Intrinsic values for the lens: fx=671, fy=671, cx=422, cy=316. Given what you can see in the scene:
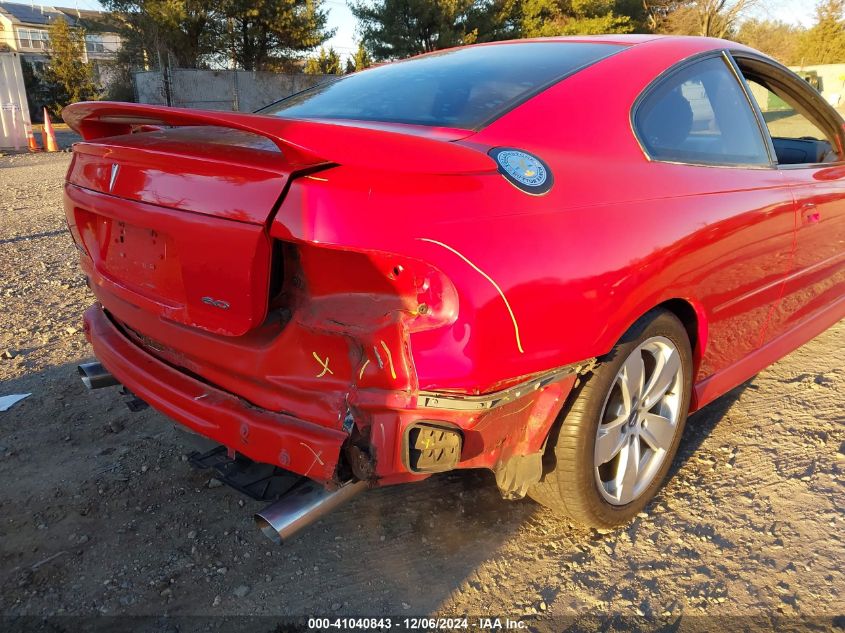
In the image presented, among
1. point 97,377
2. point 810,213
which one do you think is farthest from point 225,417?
point 810,213

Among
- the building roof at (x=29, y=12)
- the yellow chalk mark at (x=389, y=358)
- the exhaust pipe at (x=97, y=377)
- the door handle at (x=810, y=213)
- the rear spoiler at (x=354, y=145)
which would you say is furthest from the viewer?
the building roof at (x=29, y=12)

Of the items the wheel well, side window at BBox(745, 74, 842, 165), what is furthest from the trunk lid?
side window at BBox(745, 74, 842, 165)

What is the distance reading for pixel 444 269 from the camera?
165cm

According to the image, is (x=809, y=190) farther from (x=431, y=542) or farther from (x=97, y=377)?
(x=97, y=377)

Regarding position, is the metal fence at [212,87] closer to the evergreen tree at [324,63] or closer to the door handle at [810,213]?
the evergreen tree at [324,63]

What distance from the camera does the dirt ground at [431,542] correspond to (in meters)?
2.14

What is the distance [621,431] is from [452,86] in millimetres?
1403

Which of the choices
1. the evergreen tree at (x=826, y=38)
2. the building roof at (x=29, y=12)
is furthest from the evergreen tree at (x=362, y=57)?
Result: the building roof at (x=29, y=12)

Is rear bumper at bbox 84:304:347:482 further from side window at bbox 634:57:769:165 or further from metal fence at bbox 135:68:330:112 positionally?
metal fence at bbox 135:68:330:112

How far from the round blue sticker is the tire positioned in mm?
608

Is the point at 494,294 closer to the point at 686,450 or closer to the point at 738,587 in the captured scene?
the point at 738,587

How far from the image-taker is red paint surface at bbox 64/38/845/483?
1.68 meters

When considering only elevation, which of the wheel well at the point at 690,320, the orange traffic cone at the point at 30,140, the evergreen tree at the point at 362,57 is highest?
the evergreen tree at the point at 362,57

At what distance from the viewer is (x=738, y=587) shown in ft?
7.14
